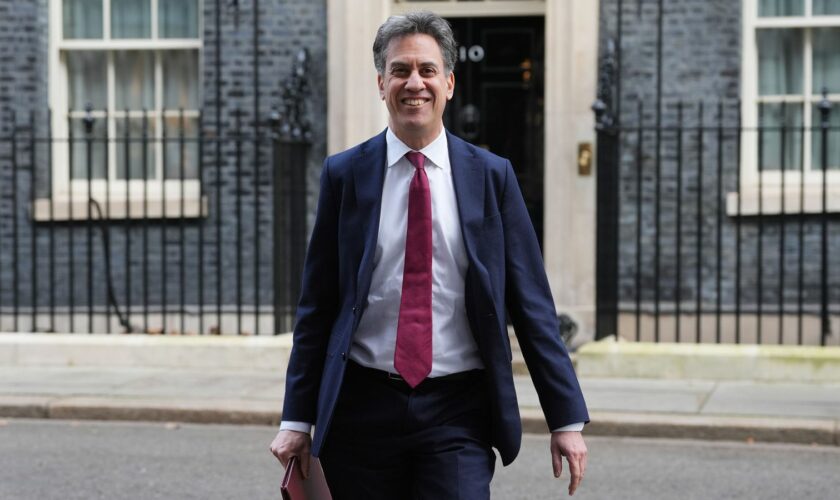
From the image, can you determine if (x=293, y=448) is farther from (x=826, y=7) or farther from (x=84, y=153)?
(x=84, y=153)

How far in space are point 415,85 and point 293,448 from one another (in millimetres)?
903

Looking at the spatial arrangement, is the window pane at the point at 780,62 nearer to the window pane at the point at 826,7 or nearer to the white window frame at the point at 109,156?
the window pane at the point at 826,7

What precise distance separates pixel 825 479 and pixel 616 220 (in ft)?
12.3

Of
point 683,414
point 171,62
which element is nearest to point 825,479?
point 683,414

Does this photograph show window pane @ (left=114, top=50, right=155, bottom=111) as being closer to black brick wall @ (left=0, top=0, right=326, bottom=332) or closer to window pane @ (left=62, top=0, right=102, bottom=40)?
window pane @ (left=62, top=0, right=102, bottom=40)

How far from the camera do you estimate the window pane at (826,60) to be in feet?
36.2

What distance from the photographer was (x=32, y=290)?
1080 centimetres

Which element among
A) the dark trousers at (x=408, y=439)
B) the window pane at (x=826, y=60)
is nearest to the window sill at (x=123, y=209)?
the window pane at (x=826, y=60)

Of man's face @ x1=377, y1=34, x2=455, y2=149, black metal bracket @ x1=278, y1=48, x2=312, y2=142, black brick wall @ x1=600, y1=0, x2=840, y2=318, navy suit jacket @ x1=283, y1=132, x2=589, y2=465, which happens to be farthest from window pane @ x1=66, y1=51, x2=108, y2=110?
man's face @ x1=377, y1=34, x2=455, y2=149

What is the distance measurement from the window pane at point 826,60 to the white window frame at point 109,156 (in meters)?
4.86

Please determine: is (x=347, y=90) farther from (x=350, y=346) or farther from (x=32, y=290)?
(x=350, y=346)

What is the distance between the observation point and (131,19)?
11.7 m

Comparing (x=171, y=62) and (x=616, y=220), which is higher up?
(x=171, y=62)

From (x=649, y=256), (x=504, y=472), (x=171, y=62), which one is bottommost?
(x=504, y=472)
